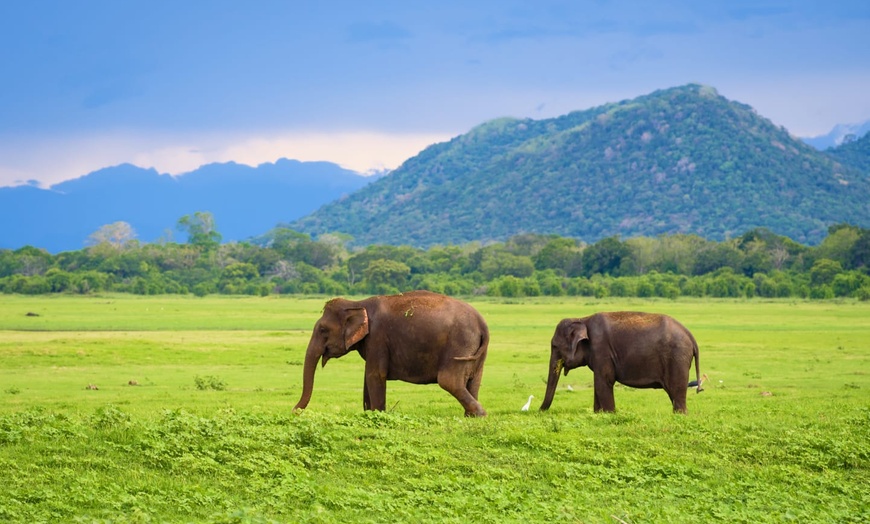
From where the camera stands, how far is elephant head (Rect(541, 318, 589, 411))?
18094mm

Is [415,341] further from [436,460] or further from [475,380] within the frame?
[436,460]

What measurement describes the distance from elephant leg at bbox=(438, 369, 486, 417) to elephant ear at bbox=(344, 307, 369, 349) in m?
1.40

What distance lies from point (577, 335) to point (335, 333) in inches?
163

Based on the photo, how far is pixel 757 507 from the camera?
11.3 metres

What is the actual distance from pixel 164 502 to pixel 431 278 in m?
94.6

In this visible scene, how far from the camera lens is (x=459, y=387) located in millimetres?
16500

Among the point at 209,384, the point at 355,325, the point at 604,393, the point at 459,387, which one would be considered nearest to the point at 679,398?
the point at 604,393

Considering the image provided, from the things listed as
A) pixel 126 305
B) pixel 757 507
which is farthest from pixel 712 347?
pixel 126 305

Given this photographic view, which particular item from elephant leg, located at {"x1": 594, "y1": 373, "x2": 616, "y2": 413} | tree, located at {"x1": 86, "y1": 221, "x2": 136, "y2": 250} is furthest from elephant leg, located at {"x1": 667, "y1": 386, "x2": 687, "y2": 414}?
tree, located at {"x1": 86, "y1": 221, "x2": 136, "y2": 250}

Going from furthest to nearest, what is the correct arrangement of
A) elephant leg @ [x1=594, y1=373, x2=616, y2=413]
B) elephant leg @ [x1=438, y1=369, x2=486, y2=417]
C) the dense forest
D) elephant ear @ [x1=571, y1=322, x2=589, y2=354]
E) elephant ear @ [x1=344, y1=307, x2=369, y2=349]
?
the dense forest
elephant ear @ [x1=571, y1=322, x2=589, y2=354]
elephant leg @ [x1=594, y1=373, x2=616, y2=413]
elephant ear @ [x1=344, y1=307, x2=369, y2=349]
elephant leg @ [x1=438, y1=369, x2=486, y2=417]

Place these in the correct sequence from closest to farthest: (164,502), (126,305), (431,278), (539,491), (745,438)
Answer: (164,502), (539,491), (745,438), (126,305), (431,278)

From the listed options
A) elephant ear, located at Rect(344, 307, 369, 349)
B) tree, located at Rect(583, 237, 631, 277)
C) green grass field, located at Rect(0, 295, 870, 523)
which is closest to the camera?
green grass field, located at Rect(0, 295, 870, 523)

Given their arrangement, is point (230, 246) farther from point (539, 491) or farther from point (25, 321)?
point (539, 491)

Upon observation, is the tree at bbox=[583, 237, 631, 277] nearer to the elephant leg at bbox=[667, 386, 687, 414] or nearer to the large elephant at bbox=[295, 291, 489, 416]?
the elephant leg at bbox=[667, 386, 687, 414]
